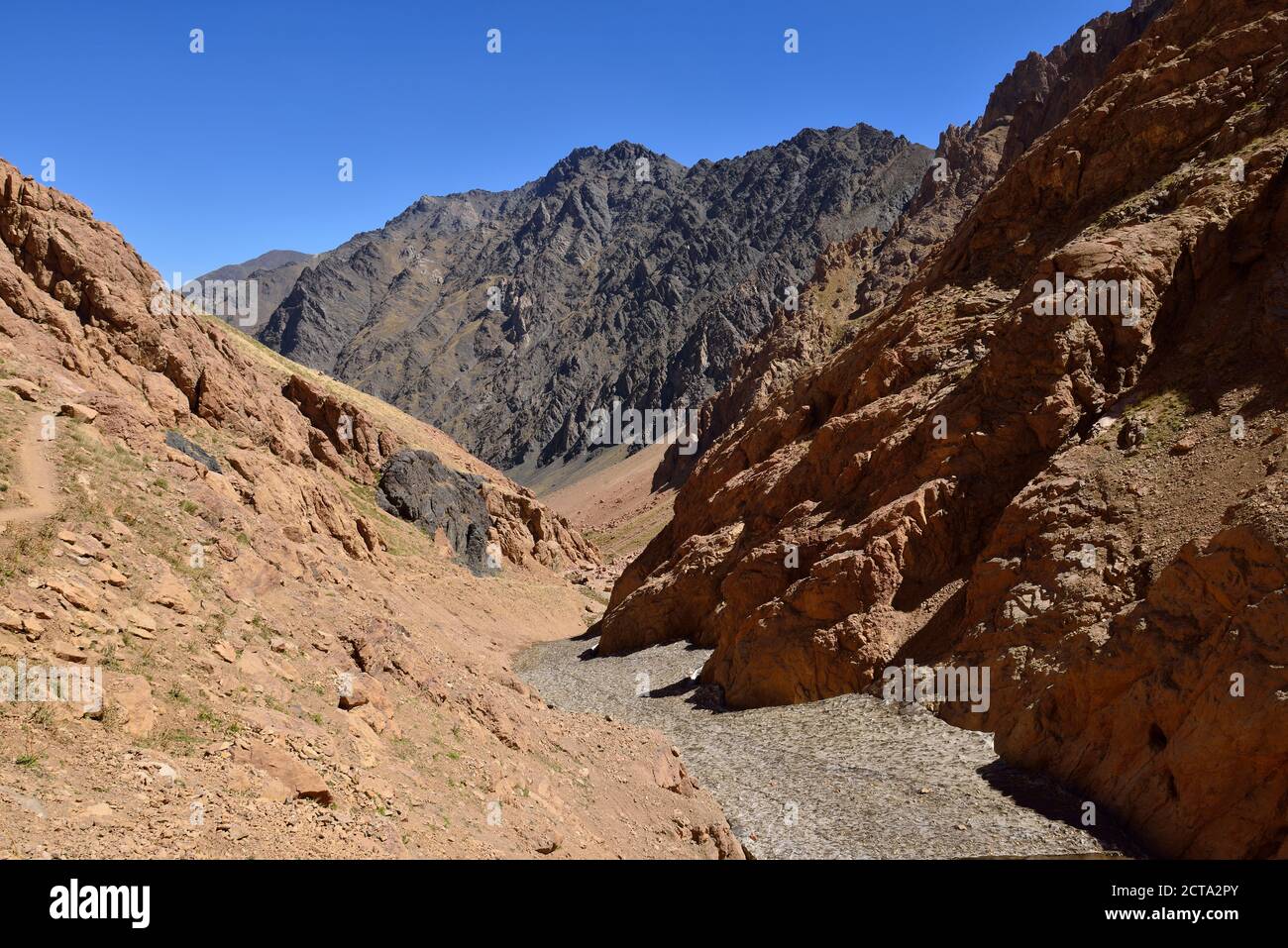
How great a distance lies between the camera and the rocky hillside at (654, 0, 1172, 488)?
94.2 meters

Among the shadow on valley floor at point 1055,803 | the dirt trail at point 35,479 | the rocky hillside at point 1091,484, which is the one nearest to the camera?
the dirt trail at point 35,479

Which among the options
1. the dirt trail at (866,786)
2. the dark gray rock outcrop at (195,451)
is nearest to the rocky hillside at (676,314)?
the dark gray rock outcrop at (195,451)

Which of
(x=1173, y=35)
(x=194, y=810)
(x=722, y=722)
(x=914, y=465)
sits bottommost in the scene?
(x=722, y=722)

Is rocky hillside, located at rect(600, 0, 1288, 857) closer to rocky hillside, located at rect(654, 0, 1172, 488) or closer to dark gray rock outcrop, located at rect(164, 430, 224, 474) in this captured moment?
dark gray rock outcrop, located at rect(164, 430, 224, 474)

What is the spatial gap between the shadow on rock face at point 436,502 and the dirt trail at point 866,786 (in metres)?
24.8

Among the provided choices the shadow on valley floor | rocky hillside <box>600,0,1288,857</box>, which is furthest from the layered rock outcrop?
the shadow on valley floor

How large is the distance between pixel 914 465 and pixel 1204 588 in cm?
1002

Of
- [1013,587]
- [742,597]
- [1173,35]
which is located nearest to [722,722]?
[742,597]

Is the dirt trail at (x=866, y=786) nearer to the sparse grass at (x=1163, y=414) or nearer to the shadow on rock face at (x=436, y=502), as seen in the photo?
the sparse grass at (x=1163, y=414)

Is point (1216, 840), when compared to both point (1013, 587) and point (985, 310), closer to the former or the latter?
point (1013, 587)

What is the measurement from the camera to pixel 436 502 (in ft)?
160

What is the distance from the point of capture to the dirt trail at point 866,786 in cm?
1484

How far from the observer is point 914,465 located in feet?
80.8

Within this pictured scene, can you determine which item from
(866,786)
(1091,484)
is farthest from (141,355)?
(1091,484)
